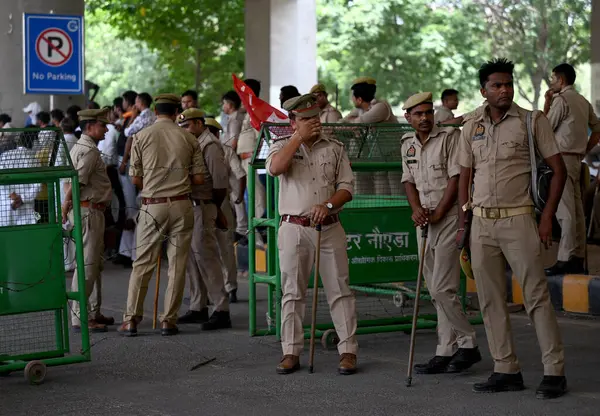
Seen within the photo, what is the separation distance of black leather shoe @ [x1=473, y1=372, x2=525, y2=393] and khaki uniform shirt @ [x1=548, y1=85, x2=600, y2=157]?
4.34 metres

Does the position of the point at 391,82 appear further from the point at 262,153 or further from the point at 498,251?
the point at 498,251

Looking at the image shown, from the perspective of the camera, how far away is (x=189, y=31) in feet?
86.6

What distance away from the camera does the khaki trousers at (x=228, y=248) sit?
36.8ft

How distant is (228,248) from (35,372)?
12.8 ft

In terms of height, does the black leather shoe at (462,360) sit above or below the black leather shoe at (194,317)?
above

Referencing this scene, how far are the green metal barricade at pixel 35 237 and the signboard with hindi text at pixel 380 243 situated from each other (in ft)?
7.96

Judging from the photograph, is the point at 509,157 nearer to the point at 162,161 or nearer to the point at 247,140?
the point at 162,161

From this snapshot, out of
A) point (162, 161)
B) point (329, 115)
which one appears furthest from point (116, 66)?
point (162, 161)

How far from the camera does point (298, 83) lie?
821 inches

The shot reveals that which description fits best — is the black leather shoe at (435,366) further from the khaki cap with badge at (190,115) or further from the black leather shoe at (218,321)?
the khaki cap with badge at (190,115)

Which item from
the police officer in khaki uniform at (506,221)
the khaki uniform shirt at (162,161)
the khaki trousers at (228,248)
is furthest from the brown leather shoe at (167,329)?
the police officer in khaki uniform at (506,221)

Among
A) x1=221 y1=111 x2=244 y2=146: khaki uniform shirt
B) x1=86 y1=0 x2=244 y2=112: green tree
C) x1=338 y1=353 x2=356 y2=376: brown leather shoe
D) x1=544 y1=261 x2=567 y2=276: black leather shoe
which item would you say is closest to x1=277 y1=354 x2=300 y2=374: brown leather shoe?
x1=338 y1=353 x2=356 y2=376: brown leather shoe

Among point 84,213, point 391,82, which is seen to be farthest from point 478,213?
point 391,82

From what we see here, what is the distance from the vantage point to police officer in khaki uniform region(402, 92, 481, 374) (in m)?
7.71
